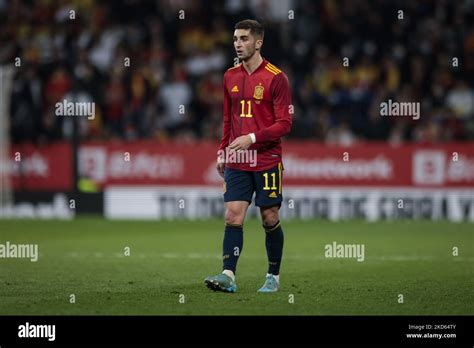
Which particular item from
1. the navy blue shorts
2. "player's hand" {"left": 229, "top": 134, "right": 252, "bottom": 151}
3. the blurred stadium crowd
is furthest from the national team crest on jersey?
the blurred stadium crowd

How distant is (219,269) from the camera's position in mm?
12438

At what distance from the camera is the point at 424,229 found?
1855cm

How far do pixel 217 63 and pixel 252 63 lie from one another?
14.1 meters

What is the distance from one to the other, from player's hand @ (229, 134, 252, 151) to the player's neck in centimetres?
76

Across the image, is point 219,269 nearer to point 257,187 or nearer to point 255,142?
point 257,187

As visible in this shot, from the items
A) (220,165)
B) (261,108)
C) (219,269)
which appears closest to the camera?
(261,108)

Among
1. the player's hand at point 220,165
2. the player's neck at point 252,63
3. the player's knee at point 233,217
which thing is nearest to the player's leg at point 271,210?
the player's knee at point 233,217

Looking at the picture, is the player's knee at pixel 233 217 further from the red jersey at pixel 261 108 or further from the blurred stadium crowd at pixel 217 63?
the blurred stadium crowd at pixel 217 63

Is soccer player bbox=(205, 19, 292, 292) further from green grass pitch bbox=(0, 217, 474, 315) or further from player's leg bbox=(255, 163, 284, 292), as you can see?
green grass pitch bbox=(0, 217, 474, 315)

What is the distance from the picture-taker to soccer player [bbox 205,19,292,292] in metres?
10.1

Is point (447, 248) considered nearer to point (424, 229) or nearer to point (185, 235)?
point (424, 229)

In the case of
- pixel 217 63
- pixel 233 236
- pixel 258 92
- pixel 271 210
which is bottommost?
pixel 233 236

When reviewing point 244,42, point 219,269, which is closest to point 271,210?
point 244,42
